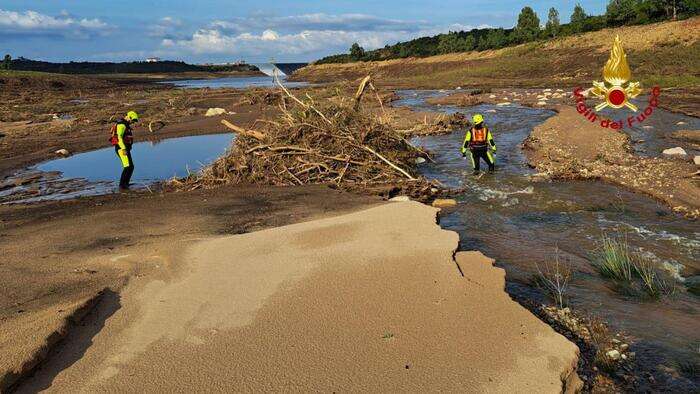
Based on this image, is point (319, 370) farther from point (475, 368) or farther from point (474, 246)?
point (474, 246)

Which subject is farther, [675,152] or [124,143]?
[675,152]

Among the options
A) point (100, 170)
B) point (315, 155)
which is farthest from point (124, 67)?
point (315, 155)

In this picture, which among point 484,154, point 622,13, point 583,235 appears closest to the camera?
point 583,235

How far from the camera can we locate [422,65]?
2603 inches

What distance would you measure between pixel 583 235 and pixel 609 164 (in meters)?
5.09

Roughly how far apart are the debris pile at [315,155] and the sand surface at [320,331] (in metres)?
5.13

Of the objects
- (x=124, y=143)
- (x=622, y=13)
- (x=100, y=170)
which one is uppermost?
(x=622, y=13)

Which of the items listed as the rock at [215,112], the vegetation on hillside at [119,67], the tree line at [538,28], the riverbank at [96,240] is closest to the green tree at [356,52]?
the tree line at [538,28]

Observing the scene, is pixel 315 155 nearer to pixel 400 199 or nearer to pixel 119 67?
pixel 400 199

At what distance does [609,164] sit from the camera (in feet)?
38.2

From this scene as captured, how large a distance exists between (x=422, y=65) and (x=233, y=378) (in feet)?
217

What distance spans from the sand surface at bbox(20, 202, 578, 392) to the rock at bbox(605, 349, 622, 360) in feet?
1.74

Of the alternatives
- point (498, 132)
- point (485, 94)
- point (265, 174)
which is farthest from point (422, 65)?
point (265, 174)

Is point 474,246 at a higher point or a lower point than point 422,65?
lower
